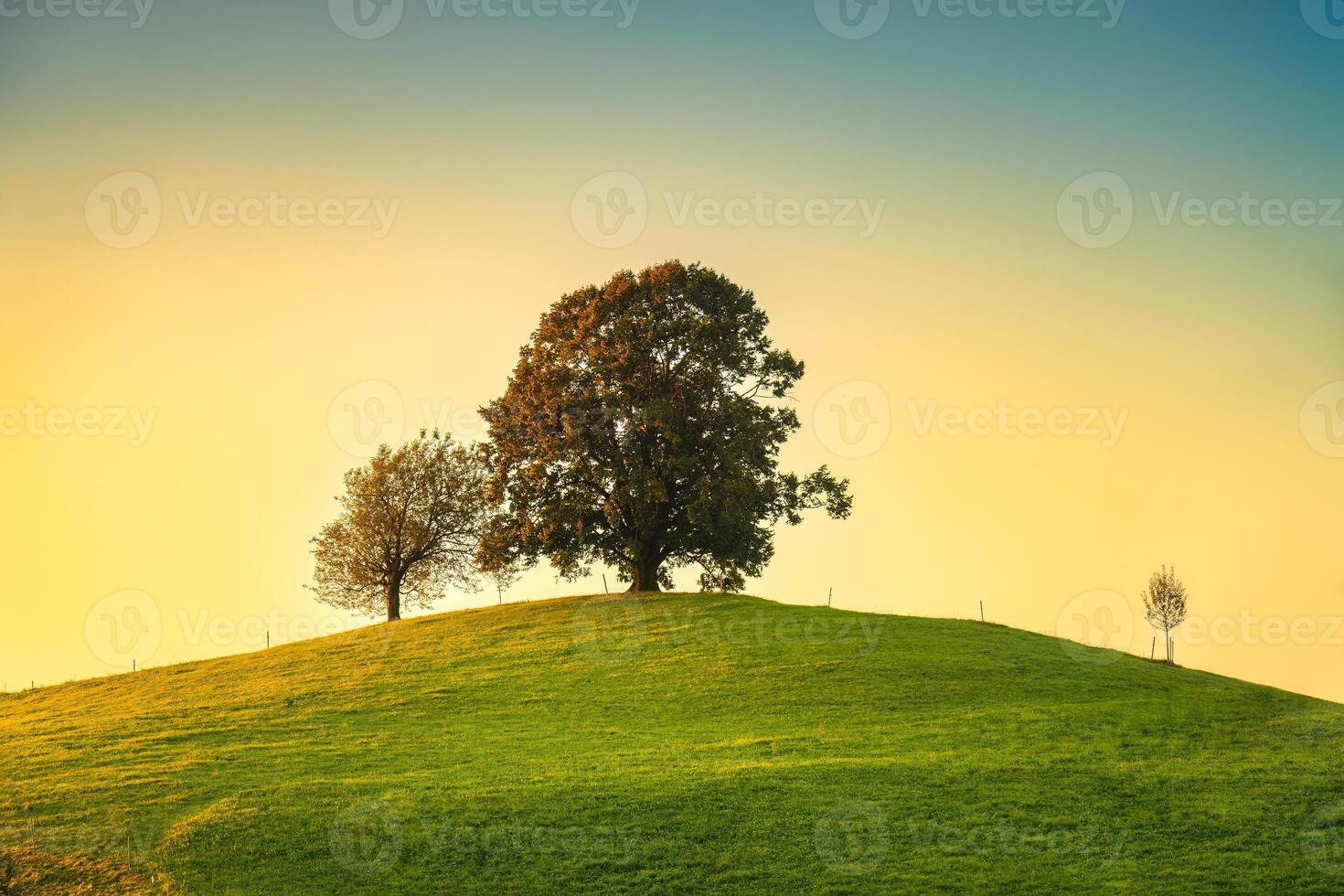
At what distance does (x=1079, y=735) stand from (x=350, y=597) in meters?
46.2

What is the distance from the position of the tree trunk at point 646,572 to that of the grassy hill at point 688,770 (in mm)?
4831

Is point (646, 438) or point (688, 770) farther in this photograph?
point (646, 438)

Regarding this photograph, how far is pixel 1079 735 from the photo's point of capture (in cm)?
3491

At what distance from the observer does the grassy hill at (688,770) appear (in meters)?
24.5

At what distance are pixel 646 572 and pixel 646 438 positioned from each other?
7.36 m

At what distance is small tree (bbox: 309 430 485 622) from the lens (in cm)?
6538

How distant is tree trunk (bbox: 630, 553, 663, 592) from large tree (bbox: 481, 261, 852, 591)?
0.06 meters

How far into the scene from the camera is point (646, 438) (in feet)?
182

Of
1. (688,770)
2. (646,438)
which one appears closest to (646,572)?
(646,438)

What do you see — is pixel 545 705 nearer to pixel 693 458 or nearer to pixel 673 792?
pixel 673 792

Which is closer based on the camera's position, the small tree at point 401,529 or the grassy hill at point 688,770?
the grassy hill at point 688,770

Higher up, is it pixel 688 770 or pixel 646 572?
pixel 646 572

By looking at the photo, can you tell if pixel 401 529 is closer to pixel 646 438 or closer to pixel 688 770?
pixel 646 438

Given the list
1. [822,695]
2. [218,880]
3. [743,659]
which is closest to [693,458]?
[743,659]
